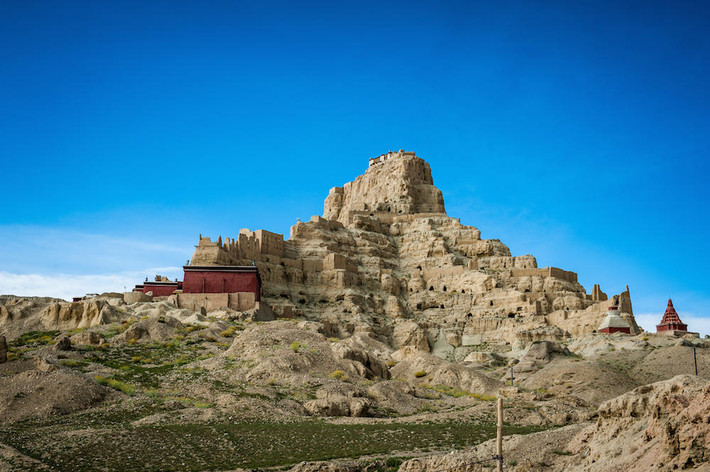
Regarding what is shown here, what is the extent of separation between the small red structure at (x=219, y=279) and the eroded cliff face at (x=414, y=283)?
9264mm

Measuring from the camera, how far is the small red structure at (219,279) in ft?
281

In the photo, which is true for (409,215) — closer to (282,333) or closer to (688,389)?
(282,333)

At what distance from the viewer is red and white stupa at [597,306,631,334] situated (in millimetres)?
82938

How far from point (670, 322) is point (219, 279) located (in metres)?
61.6

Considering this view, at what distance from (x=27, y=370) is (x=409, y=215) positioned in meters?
103

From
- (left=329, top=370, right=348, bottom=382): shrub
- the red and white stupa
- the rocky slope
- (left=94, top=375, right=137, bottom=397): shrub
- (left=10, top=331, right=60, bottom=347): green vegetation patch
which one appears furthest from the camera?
the red and white stupa

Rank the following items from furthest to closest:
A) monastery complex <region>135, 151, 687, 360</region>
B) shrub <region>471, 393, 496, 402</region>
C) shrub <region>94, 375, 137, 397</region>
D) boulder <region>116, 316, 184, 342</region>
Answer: monastery complex <region>135, 151, 687, 360</region> → boulder <region>116, 316, 184, 342</region> → shrub <region>471, 393, 496, 402</region> → shrub <region>94, 375, 137, 397</region>

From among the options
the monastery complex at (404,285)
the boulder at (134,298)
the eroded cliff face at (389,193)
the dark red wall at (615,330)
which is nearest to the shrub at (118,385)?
the monastery complex at (404,285)

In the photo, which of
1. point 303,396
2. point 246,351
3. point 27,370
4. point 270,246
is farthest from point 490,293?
point 27,370

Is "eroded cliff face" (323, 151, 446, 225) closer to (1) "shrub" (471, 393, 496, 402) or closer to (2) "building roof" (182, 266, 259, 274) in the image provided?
(2) "building roof" (182, 266, 259, 274)

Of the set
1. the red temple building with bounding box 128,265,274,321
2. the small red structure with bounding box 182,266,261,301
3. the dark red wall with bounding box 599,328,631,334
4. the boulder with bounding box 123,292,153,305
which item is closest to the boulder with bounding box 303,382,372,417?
the red temple building with bounding box 128,265,274,321

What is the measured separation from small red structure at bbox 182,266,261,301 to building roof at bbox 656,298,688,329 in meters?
56.7

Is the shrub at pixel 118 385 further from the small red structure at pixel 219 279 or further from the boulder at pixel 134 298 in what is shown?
the small red structure at pixel 219 279

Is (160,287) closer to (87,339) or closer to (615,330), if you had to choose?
(87,339)
